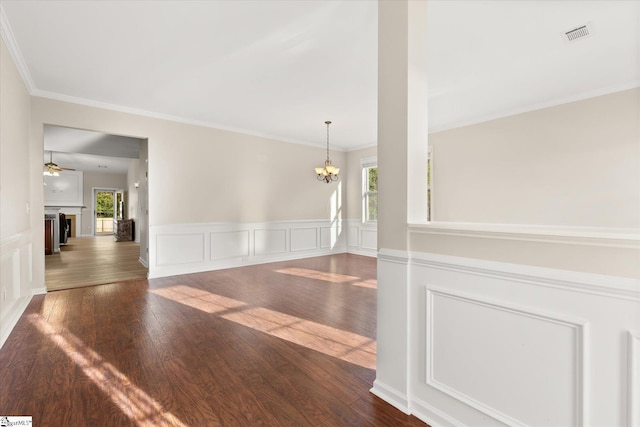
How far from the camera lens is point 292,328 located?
278 cm

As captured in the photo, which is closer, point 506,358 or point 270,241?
point 506,358

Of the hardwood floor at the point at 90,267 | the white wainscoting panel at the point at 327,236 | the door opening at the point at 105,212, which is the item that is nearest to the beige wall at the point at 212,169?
the white wainscoting panel at the point at 327,236

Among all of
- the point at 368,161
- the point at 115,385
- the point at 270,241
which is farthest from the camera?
the point at 368,161

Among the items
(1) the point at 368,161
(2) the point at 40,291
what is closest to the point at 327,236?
(1) the point at 368,161

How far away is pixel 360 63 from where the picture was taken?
3217 millimetres

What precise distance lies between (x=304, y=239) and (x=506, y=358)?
5.79 metres

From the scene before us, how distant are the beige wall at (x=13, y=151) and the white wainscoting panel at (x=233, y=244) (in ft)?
5.58

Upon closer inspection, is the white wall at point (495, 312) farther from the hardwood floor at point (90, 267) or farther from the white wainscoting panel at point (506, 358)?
the hardwood floor at point (90, 267)

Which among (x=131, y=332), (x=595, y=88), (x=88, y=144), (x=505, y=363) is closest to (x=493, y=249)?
(x=505, y=363)

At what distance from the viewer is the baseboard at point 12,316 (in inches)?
100

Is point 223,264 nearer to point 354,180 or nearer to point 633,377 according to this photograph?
point 354,180

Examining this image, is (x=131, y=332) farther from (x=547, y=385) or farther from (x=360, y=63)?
(x=360, y=63)

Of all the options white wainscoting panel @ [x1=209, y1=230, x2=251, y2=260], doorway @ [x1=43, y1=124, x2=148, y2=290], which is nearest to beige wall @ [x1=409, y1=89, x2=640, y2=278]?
white wainscoting panel @ [x1=209, y1=230, x2=251, y2=260]

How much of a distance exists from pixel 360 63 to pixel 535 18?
157 cm
